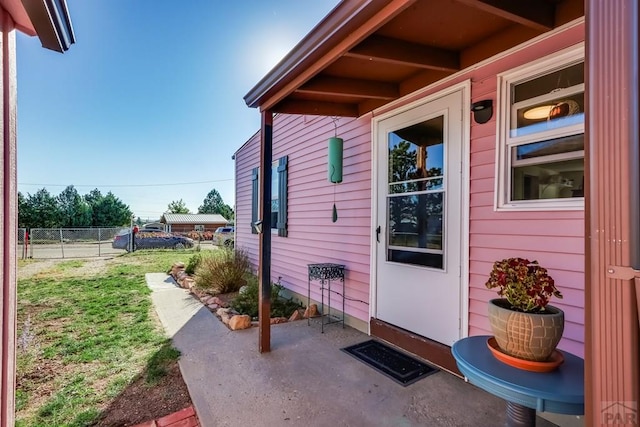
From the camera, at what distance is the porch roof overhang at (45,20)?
1.33 metres

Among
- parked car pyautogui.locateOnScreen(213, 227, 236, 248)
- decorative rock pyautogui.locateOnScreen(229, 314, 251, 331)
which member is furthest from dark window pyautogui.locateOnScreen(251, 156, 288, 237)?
parked car pyautogui.locateOnScreen(213, 227, 236, 248)

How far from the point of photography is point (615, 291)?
799 mm

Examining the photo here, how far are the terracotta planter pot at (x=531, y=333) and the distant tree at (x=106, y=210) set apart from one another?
1480 inches

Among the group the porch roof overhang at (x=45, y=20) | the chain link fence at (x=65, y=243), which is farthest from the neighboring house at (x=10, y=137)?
the chain link fence at (x=65, y=243)

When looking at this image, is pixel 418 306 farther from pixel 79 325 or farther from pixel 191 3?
pixel 191 3

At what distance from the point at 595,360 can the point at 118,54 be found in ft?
36.2

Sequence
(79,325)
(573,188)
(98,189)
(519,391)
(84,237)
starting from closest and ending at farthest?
(519,391) < (573,188) < (79,325) < (84,237) < (98,189)

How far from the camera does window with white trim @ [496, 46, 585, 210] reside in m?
1.95

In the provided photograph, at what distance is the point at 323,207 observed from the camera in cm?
438

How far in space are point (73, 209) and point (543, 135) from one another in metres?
37.5

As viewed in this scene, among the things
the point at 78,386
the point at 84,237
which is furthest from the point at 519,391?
the point at 84,237

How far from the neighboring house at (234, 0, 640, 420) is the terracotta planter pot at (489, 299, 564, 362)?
0.37 metres

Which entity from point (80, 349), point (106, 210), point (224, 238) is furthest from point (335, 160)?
point (106, 210)

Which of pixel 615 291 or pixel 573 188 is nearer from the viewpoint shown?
pixel 615 291
